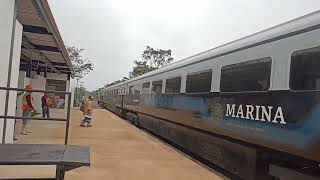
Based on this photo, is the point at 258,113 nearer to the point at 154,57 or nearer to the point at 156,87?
the point at 156,87

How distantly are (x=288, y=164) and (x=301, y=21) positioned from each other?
2.33m

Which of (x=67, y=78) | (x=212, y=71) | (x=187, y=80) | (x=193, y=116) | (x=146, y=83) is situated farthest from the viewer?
(x=67, y=78)

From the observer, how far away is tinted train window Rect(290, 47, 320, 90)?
5855 mm

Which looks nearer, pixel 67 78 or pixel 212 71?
pixel 212 71

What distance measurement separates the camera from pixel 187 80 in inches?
484

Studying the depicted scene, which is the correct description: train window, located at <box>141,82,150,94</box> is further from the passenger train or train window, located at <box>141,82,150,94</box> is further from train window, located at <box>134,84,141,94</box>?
the passenger train

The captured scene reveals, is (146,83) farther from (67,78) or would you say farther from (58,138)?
(67,78)

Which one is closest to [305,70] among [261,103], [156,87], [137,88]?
[261,103]

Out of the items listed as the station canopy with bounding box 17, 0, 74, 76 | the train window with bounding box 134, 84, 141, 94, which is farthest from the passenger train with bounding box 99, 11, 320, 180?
the train window with bounding box 134, 84, 141, 94

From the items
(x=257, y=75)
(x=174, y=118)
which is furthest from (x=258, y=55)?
(x=174, y=118)

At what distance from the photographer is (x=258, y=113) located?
7.17 m

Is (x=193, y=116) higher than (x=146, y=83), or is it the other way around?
(x=146, y=83)

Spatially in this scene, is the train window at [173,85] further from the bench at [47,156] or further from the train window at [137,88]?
the train window at [137,88]

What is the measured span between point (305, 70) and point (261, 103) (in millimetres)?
1232
